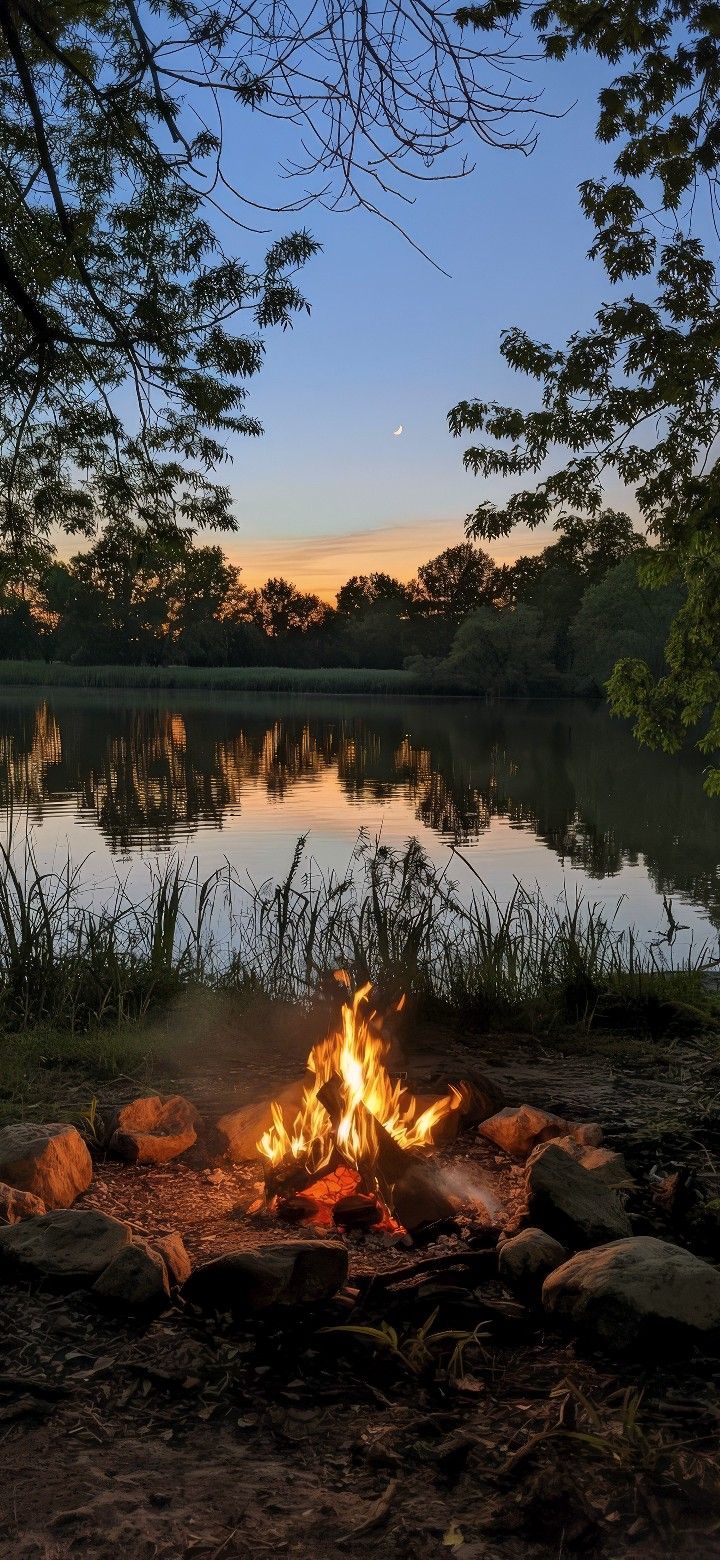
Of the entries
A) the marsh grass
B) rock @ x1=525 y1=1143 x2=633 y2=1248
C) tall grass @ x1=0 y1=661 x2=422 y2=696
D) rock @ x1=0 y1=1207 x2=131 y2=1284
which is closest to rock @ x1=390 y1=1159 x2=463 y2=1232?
rock @ x1=525 y1=1143 x2=633 y2=1248

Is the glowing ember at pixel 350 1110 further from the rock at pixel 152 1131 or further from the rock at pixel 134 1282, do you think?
the rock at pixel 134 1282

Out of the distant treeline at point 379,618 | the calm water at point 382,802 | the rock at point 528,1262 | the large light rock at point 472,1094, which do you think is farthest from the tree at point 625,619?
the rock at point 528,1262

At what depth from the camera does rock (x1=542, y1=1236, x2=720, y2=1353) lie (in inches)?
126

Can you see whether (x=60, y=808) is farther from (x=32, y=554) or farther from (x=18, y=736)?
(x=18, y=736)

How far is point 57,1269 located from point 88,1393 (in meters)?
0.63

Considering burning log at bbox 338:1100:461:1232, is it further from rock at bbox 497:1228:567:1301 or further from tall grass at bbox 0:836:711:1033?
tall grass at bbox 0:836:711:1033

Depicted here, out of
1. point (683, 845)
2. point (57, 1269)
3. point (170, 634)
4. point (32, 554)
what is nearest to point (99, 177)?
point (32, 554)

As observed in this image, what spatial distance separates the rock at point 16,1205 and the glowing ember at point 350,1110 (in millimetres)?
911

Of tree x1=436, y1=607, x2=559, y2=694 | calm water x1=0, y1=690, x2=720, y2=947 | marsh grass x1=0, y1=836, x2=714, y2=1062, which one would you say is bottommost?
calm water x1=0, y1=690, x2=720, y2=947

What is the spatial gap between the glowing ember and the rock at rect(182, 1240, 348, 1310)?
0.78 m

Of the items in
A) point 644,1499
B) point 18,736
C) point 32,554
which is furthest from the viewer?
point 18,736

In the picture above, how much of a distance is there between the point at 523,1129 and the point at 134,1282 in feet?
6.19

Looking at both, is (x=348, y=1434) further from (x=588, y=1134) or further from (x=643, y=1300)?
(x=588, y=1134)

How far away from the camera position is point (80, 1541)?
2.40 m
